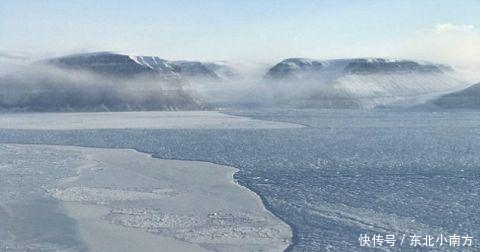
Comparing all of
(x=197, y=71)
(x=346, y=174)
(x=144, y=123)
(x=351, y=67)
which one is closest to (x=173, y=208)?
(x=346, y=174)

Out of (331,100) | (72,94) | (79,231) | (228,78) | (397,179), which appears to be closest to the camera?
(79,231)

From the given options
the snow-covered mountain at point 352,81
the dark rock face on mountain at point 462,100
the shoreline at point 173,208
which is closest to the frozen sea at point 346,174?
the shoreline at point 173,208

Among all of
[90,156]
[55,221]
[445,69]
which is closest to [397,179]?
[55,221]

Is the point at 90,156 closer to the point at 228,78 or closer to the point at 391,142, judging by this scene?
the point at 391,142

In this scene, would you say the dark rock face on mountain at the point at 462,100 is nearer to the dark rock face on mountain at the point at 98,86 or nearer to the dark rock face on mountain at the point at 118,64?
the dark rock face on mountain at the point at 98,86

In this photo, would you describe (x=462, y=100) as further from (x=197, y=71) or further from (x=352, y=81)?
(x=197, y=71)

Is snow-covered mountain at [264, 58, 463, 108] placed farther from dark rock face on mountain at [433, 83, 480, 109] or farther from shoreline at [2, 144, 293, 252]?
shoreline at [2, 144, 293, 252]
